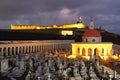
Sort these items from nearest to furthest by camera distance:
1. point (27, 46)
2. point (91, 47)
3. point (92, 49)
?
point (91, 47) → point (92, 49) → point (27, 46)

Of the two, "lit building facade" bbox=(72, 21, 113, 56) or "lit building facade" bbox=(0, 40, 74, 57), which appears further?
"lit building facade" bbox=(0, 40, 74, 57)

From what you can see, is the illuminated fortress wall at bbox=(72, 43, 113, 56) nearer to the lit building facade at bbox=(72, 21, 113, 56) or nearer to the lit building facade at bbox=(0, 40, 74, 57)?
the lit building facade at bbox=(72, 21, 113, 56)

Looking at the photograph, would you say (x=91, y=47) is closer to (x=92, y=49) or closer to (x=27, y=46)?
(x=92, y=49)

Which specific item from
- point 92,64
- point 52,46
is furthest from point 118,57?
point 52,46

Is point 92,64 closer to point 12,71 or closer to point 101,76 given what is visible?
point 101,76

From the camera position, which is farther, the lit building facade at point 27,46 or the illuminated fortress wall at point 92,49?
the lit building facade at point 27,46

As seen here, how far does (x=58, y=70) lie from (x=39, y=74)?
414cm

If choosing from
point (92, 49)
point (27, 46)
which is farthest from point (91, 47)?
point (27, 46)

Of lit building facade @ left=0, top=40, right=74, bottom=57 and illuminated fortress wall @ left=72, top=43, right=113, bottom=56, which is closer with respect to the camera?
illuminated fortress wall @ left=72, top=43, right=113, bottom=56

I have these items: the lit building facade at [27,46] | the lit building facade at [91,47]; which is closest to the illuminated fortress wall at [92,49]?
the lit building facade at [91,47]

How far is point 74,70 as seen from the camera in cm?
5719

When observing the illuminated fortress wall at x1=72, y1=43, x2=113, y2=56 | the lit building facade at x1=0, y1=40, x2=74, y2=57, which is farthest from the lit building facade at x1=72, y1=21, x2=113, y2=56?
the lit building facade at x1=0, y1=40, x2=74, y2=57

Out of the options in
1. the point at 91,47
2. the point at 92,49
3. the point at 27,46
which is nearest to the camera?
the point at 91,47

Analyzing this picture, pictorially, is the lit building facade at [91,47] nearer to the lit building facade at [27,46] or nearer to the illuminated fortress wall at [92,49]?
the illuminated fortress wall at [92,49]
